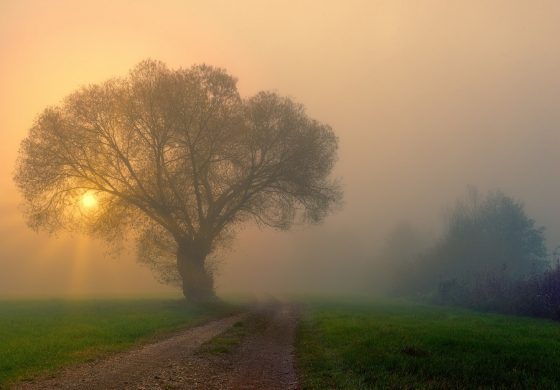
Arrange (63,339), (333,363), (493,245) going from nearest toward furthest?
(333,363) → (63,339) → (493,245)

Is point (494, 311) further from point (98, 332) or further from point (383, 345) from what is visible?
point (98, 332)

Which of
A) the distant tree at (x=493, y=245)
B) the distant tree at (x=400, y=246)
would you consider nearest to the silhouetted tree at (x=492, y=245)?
the distant tree at (x=493, y=245)

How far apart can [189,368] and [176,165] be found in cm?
2835

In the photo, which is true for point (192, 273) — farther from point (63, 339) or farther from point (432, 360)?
point (432, 360)

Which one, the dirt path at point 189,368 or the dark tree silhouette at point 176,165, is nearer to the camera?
the dirt path at point 189,368

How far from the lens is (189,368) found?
12.8m

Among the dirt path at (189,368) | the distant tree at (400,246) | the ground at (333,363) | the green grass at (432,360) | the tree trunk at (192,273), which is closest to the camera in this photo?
the green grass at (432,360)

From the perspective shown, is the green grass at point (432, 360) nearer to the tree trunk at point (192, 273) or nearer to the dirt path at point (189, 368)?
the dirt path at point (189, 368)

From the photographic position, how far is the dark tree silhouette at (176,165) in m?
36.1

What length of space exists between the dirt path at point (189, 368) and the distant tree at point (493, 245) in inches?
2461

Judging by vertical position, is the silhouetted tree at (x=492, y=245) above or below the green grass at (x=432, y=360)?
above

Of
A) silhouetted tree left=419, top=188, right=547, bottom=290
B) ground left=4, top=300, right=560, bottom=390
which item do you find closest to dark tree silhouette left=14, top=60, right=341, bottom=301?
ground left=4, top=300, right=560, bottom=390

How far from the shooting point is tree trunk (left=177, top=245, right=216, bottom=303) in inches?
1588

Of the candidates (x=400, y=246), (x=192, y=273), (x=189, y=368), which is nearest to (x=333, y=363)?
(x=189, y=368)
